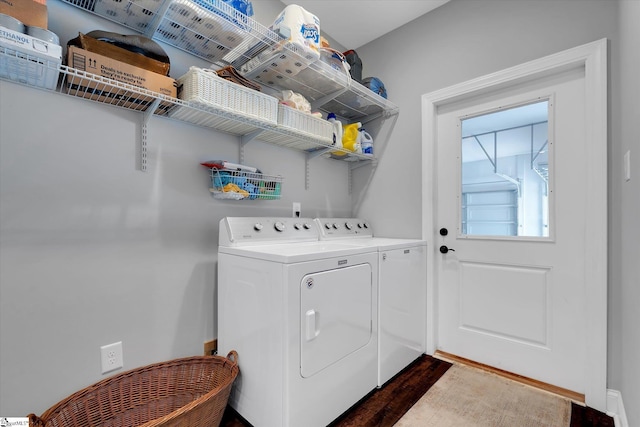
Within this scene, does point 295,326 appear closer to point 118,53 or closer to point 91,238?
point 91,238

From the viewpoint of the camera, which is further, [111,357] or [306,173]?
[306,173]

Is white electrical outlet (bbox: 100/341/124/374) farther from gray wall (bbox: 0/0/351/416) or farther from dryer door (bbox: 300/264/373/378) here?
dryer door (bbox: 300/264/373/378)

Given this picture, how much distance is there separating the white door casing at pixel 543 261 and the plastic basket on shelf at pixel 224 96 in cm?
132

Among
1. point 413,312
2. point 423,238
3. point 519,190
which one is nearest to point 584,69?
point 519,190

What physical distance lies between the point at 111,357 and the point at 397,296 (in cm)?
158

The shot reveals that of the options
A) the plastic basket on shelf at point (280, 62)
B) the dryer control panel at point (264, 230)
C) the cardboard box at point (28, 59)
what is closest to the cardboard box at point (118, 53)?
the cardboard box at point (28, 59)

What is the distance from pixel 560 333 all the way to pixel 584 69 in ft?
5.23

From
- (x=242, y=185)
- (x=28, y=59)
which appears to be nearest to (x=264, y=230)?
(x=242, y=185)

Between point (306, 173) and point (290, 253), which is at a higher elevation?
point (306, 173)

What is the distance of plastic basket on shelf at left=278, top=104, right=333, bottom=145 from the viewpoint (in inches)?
68.3

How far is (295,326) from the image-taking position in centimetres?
128

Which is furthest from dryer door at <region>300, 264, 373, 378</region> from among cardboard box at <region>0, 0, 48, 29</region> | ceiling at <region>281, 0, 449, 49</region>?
ceiling at <region>281, 0, 449, 49</region>

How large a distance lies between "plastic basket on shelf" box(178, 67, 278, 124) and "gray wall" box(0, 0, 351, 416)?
A: 361 mm

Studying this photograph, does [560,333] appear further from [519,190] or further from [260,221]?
[260,221]
